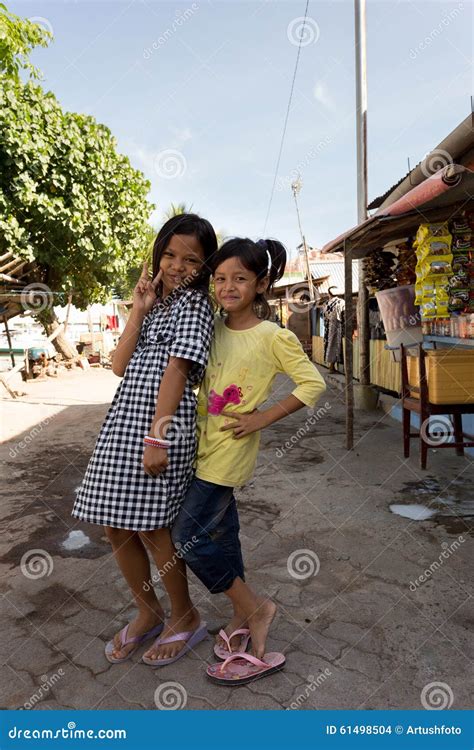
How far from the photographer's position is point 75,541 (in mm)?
3771

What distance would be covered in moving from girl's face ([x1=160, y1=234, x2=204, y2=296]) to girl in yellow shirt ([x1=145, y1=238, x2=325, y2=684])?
0.08m

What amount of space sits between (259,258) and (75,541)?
2569 millimetres

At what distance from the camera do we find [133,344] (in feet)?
7.30

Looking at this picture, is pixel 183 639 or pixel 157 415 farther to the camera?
pixel 183 639

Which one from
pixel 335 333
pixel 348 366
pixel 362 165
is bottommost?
pixel 348 366

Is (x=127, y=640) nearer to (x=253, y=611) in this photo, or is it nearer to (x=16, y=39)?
(x=253, y=611)

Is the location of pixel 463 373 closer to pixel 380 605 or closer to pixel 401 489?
pixel 401 489

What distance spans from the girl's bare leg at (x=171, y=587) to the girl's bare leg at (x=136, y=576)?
6cm

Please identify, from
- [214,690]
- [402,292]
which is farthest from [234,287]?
[402,292]

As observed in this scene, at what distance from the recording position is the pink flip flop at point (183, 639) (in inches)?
89.4

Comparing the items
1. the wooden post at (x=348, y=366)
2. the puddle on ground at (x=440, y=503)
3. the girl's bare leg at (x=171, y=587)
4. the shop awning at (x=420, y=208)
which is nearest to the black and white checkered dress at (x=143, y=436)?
the girl's bare leg at (x=171, y=587)

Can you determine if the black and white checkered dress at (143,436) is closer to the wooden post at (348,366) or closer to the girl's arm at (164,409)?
the girl's arm at (164,409)

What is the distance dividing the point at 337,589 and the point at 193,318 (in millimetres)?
1732

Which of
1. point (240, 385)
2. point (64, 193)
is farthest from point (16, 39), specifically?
point (240, 385)
